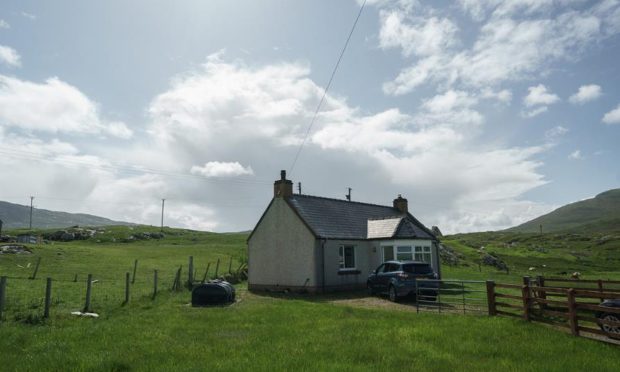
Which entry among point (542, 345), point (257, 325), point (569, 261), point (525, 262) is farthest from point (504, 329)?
point (569, 261)

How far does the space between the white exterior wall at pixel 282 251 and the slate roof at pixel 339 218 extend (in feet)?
2.49

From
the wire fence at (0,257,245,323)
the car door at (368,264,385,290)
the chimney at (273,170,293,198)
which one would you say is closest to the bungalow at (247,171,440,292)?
the chimney at (273,170,293,198)

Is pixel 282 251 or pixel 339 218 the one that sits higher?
pixel 339 218

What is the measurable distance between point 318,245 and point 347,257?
10.9 feet

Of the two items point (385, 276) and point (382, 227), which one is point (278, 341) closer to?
point (385, 276)

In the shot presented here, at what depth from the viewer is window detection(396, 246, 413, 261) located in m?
30.0

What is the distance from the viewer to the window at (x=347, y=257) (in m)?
29.5

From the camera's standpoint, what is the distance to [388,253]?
99.5 feet

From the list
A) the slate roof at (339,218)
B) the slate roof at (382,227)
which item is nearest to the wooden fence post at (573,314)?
the slate roof at (339,218)

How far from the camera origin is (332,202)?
111 ft

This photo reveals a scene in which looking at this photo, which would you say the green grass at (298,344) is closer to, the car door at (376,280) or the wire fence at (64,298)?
the wire fence at (64,298)

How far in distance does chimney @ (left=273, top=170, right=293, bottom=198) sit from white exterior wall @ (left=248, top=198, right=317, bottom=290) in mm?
380

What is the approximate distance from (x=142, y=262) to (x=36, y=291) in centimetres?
2553

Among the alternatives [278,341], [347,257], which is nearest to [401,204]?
[347,257]
